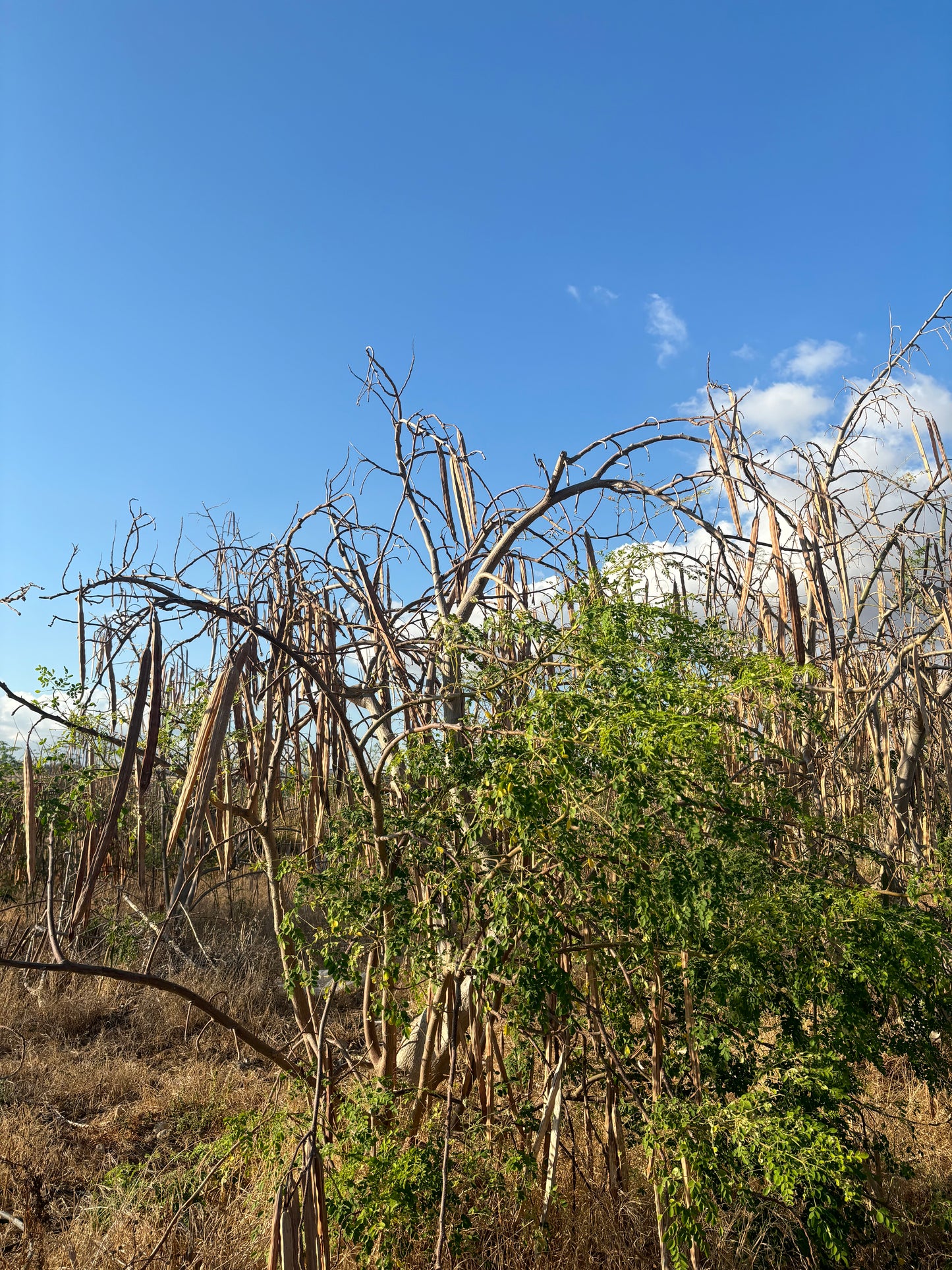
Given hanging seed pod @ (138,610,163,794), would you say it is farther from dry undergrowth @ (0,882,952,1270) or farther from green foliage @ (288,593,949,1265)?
dry undergrowth @ (0,882,952,1270)

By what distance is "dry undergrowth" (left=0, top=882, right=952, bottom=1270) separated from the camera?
82.0 inches

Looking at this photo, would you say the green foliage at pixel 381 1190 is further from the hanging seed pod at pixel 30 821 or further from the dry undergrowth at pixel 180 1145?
the hanging seed pod at pixel 30 821

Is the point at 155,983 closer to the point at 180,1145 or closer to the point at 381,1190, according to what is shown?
the point at 381,1190

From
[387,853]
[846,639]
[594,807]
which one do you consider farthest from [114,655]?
[846,639]

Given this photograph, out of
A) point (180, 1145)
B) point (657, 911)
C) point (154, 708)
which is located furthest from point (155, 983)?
point (180, 1145)

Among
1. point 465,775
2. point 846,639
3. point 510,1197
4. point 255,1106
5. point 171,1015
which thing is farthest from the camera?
point 171,1015

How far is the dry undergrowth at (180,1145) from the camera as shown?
2082 millimetres

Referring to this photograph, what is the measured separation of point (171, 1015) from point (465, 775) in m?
3.46

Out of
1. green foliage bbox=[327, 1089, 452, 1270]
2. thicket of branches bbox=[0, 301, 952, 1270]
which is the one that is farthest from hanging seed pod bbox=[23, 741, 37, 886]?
green foliage bbox=[327, 1089, 452, 1270]

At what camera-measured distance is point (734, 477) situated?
224 centimetres

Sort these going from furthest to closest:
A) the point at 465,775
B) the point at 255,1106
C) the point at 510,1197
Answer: the point at 255,1106 < the point at 510,1197 < the point at 465,775

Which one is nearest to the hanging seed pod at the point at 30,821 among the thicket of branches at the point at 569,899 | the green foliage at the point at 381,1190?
the thicket of branches at the point at 569,899

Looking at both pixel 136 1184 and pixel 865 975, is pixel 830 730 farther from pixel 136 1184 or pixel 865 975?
pixel 136 1184

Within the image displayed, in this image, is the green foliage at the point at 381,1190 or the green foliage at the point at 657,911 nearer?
the green foliage at the point at 657,911
